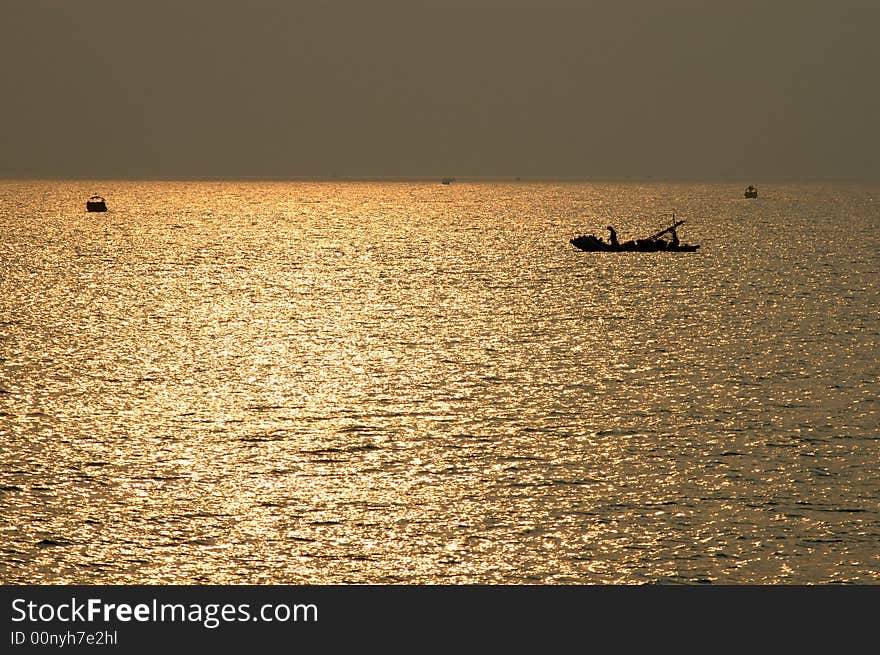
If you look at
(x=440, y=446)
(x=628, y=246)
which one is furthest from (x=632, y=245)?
(x=440, y=446)

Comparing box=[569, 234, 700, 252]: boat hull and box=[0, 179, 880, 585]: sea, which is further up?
box=[569, 234, 700, 252]: boat hull

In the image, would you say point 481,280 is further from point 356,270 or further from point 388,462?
point 388,462

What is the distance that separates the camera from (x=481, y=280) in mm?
150750

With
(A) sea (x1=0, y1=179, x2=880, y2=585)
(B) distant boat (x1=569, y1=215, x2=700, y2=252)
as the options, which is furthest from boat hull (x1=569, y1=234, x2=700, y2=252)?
(A) sea (x1=0, y1=179, x2=880, y2=585)

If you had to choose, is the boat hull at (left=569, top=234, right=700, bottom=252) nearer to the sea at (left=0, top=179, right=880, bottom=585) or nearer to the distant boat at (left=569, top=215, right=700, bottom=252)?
the distant boat at (left=569, top=215, right=700, bottom=252)

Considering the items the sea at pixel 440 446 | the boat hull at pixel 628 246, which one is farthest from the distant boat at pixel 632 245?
the sea at pixel 440 446

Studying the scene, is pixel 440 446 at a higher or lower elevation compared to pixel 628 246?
lower

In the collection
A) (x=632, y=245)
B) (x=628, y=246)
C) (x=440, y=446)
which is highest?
(x=632, y=245)

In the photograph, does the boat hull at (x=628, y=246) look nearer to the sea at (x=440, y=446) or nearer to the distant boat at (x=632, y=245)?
the distant boat at (x=632, y=245)

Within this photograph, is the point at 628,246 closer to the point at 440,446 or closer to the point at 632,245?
the point at 632,245

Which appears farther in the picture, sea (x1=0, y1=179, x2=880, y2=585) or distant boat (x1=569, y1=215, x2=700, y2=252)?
distant boat (x1=569, y1=215, x2=700, y2=252)

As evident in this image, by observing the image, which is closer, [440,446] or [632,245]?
[440,446]

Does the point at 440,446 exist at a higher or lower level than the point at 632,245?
lower

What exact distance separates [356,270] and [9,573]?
134 meters
